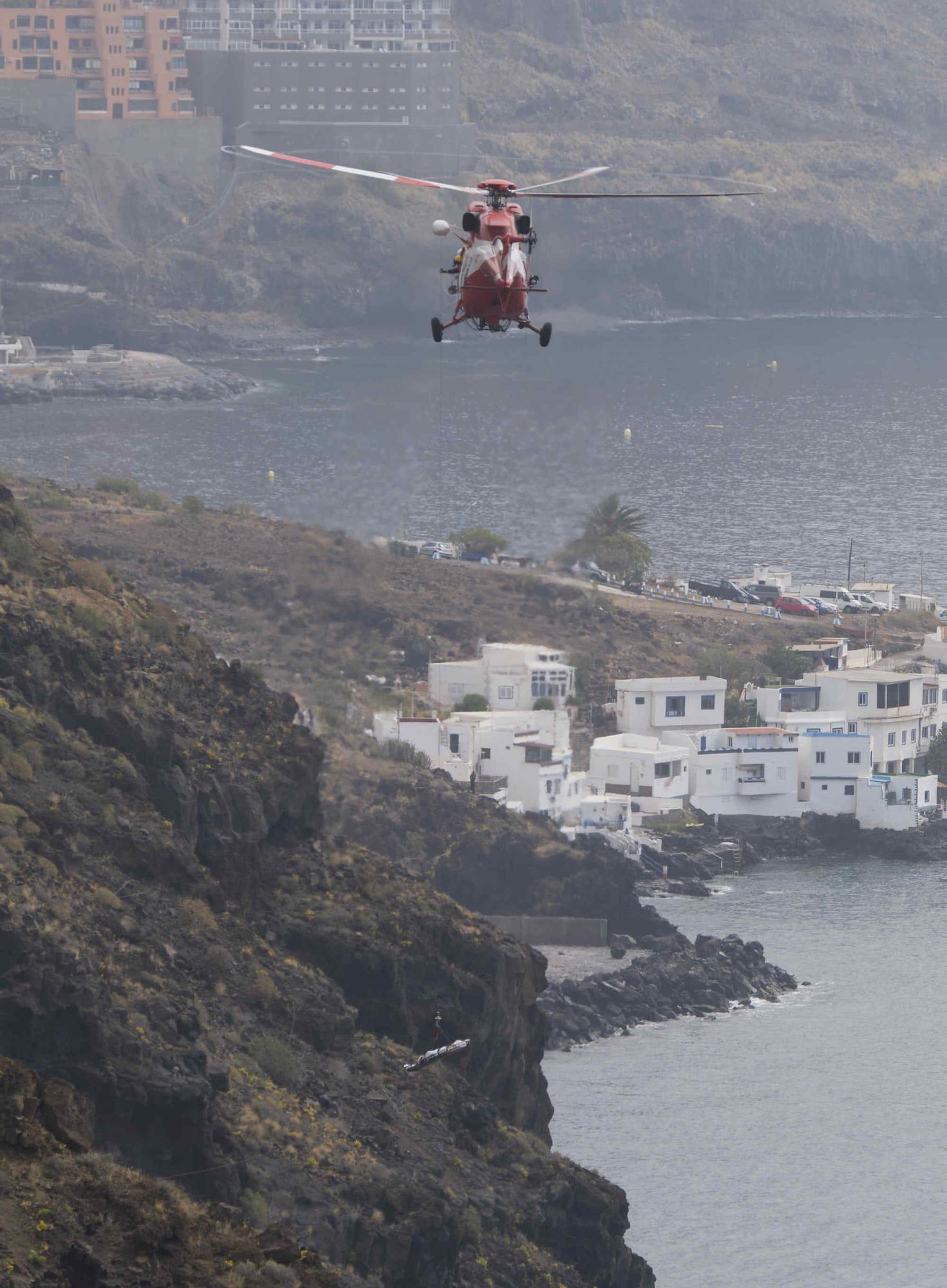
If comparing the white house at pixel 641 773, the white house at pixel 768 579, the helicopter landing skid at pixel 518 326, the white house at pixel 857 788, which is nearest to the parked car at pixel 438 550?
the white house at pixel 768 579

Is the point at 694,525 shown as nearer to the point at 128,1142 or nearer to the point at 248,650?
the point at 248,650

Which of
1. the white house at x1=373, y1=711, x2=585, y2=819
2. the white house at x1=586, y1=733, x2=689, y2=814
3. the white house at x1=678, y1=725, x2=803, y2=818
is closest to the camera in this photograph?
the white house at x1=373, y1=711, x2=585, y2=819

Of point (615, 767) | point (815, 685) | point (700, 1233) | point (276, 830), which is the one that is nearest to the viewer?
point (276, 830)

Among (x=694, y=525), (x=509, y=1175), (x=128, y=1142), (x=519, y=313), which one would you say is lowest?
(x=694, y=525)

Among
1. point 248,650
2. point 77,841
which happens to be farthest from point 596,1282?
point 248,650

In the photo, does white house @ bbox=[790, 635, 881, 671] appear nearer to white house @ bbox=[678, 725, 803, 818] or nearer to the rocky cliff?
white house @ bbox=[678, 725, 803, 818]

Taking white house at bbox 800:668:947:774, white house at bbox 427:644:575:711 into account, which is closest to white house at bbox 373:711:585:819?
white house at bbox 427:644:575:711

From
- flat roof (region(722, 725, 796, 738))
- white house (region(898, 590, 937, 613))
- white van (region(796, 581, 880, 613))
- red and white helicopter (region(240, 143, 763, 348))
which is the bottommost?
white house (region(898, 590, 937, 613))
